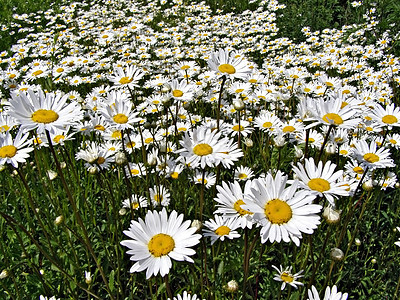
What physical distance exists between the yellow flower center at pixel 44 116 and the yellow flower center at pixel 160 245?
0.95m

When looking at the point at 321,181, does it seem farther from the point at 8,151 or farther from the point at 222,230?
the point at 8,151

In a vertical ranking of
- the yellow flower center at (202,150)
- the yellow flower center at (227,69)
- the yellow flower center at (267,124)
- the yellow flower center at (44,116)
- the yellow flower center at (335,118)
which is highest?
the yellow flower center at (267,124)

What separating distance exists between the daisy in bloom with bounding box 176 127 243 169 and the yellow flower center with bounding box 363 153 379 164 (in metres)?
1.08

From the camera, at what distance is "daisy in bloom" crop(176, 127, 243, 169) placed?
2084 millimetres

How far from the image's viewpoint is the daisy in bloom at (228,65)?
2570 mm

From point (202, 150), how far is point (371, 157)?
1.38 m

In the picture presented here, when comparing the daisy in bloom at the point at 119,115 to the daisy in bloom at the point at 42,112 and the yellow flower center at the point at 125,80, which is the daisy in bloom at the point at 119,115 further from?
the yellow flower center at the point at 125,80

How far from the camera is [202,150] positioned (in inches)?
83.4

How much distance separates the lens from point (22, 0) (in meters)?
11.6

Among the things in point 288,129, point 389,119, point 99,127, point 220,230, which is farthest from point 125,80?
point 389,119

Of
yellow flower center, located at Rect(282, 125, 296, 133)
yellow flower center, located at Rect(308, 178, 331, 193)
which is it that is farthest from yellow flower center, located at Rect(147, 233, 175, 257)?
yellow flower center, located at Rect(282, 125, 296, 133)

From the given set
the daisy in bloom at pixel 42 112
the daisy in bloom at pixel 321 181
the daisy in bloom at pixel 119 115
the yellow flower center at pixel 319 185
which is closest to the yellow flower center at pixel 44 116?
the daisy in bloom at pixel 42 112

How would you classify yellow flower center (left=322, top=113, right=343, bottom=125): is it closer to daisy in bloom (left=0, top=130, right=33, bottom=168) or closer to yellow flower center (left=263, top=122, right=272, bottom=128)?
yellow flower center (left=263, top=122, right=272, bottom=128)

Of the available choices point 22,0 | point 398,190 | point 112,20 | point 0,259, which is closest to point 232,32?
point 112,20
